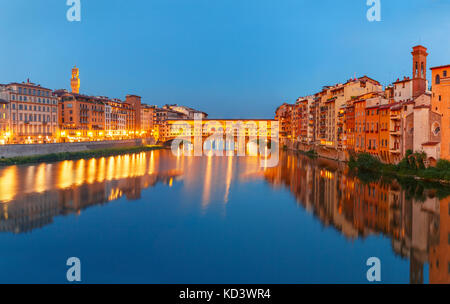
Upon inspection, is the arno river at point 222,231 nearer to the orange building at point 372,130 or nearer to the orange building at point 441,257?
the orange building at point 441,257

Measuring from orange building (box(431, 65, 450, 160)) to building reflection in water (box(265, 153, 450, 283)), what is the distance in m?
2.58

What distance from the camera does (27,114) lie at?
31.3 meters

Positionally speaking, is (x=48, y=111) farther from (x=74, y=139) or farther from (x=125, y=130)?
(x=125, y=130)

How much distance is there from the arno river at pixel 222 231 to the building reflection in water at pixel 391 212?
0.04 m

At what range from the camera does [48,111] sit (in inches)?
1336

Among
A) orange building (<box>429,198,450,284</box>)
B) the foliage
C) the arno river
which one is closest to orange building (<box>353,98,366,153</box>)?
the arno river

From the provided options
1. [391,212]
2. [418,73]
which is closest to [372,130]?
[418,73]

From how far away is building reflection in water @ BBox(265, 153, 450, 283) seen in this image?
27.2ft

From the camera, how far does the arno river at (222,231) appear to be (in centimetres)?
736

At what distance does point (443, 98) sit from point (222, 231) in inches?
515

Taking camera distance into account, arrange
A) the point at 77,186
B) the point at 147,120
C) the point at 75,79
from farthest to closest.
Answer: the point at 75,79 < the point at 147,120 < the point at 77,186

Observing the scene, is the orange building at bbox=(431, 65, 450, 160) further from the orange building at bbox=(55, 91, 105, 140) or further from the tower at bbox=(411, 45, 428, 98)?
the orange building at bbox=(55, 91, 105, 140)

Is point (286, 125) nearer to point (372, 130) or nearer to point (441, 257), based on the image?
point (372, 130)
